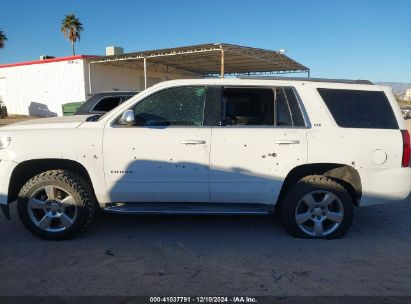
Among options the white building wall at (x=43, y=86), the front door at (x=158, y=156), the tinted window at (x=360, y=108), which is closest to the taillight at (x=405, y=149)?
the tinted window at (x=360, y=108)

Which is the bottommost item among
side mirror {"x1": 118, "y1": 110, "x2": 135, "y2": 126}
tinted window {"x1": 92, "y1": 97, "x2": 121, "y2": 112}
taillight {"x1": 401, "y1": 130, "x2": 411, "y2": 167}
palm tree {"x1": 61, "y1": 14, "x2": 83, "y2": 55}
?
taillight {"x1": 401, "y1": 130, "x2": 411, "y2": 167}

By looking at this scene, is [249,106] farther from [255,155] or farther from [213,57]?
[213,57]

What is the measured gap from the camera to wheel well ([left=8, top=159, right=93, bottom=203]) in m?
4.25

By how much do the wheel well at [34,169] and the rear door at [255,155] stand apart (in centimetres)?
160

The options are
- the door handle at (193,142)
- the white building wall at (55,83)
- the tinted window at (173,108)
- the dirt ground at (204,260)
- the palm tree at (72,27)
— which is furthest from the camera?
the palm tree at (72,27)

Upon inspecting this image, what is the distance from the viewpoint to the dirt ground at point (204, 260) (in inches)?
130

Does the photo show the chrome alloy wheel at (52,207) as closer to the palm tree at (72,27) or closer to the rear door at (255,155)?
the rear door at (255,155)

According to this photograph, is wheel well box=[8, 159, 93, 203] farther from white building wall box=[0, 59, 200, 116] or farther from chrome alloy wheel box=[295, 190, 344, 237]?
white building wall box=[0, 59, 200, 116]

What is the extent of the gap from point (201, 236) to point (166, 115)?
1.54m

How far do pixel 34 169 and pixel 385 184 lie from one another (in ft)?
13.6

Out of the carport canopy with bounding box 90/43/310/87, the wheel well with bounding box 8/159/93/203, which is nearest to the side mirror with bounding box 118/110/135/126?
the wheel well with bounding box 8/159/93/203

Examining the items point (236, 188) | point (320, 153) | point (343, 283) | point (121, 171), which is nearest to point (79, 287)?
point (121, 171)

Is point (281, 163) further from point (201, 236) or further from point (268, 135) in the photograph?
point (201, 236)

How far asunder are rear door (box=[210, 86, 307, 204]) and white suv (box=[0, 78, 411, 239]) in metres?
0.01
